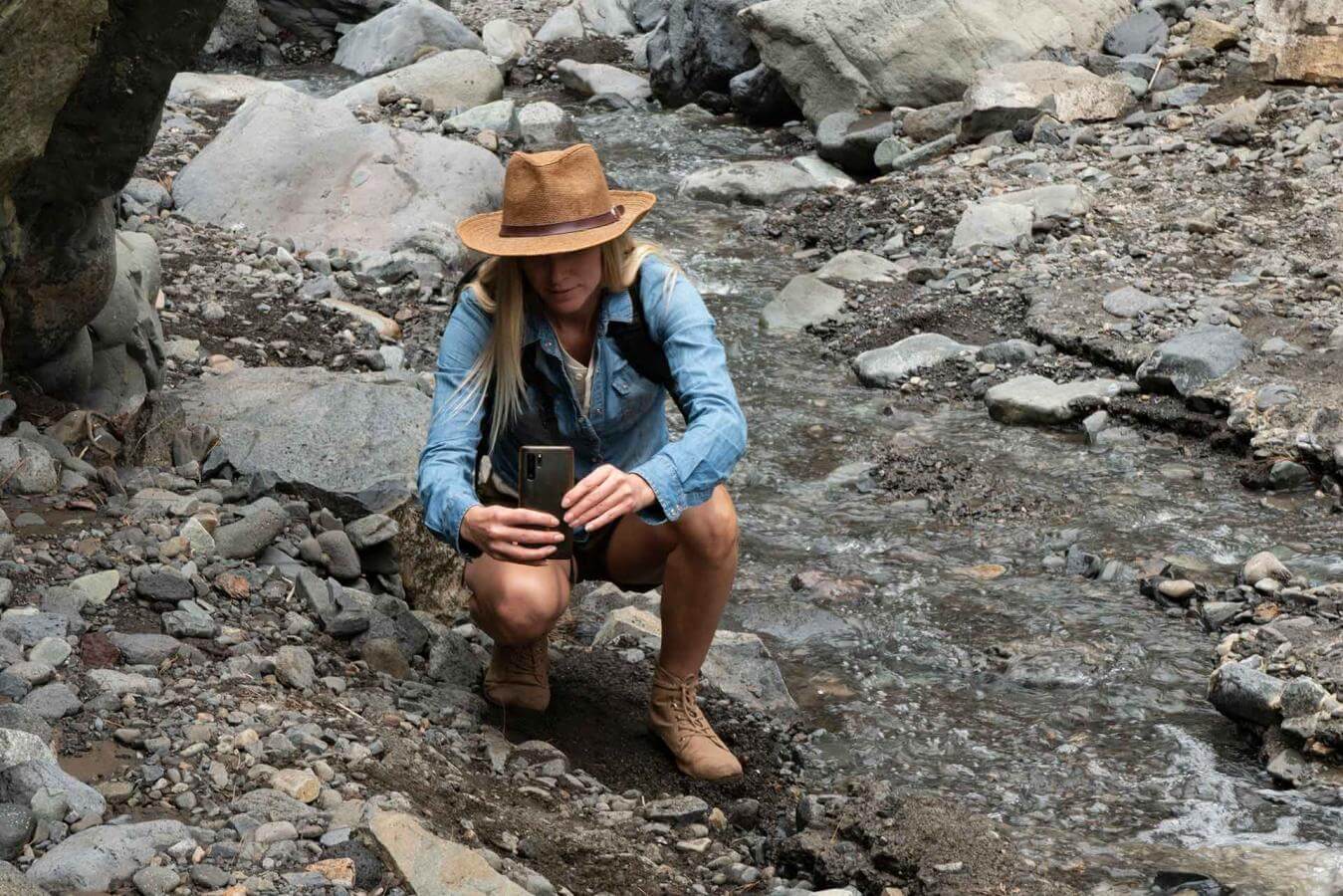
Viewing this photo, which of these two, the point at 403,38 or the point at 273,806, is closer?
the point at 273,806

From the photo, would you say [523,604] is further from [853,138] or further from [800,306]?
[853,138]

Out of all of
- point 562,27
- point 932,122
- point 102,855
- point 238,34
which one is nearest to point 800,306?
point 932,122

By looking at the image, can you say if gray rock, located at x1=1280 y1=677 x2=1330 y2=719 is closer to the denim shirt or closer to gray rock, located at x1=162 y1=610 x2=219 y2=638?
the denim shirt

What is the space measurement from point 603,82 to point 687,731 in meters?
12.5

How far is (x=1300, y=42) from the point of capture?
1172 centimetres

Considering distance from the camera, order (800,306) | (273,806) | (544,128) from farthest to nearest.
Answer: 1. (544,128)
2. (800,306)
3. (273,806)

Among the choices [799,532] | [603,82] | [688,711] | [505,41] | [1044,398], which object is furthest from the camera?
[505,41]

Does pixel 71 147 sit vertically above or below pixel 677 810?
above

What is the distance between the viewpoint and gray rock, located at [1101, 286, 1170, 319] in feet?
27.5

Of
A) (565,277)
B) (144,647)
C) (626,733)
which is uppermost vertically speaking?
(565,277)

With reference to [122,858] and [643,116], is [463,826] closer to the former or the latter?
[122,858]

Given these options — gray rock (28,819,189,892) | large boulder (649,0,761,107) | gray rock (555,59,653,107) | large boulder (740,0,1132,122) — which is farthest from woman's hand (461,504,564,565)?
gray rock (555,59,653,107)

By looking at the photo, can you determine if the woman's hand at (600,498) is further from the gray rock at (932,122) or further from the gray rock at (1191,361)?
the gray rock at (932,122)

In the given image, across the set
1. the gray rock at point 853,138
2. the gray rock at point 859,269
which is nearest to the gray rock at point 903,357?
the gray rock at point 859,269
